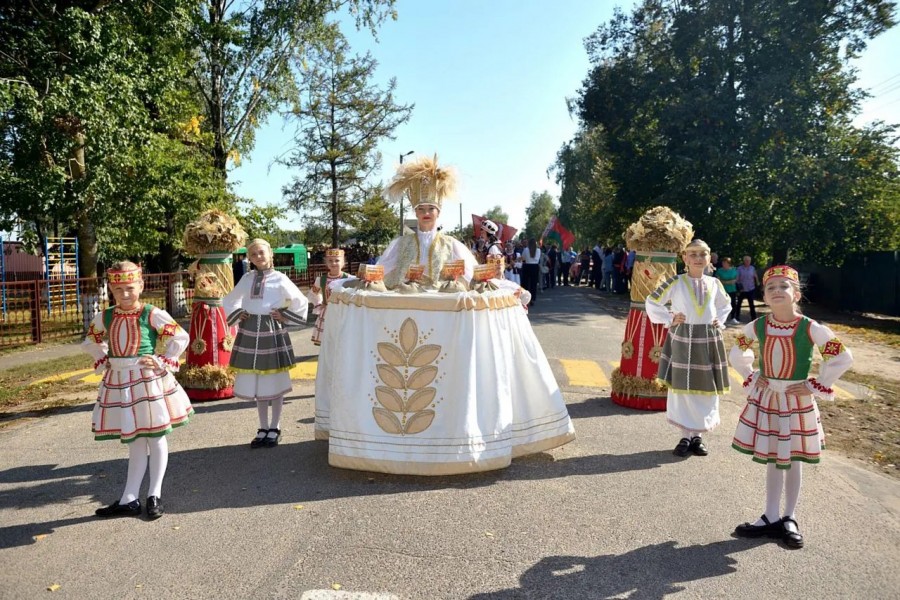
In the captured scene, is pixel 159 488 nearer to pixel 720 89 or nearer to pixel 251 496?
pixel 251 496

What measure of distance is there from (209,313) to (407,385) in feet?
13.7

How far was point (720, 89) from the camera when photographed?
2050 centimetres

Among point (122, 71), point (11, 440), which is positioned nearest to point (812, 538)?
point (11, 440)

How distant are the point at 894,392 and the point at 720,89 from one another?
14730 millimetres

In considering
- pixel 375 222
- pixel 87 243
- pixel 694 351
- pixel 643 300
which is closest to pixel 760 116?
pixel 643 300

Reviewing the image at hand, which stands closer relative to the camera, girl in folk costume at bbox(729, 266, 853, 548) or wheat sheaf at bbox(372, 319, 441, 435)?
girl in folk costume at bbox(729, 266, 853, 548)

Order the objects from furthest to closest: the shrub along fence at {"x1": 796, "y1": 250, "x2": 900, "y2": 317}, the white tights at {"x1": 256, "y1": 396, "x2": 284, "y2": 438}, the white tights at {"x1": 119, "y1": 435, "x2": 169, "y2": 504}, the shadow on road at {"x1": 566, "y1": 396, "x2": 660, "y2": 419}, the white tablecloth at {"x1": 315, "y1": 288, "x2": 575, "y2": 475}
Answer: the shrub along fence at {"x1": 796, "y1": 250, "x2": 900, "y2": 317}
the shadow on road at {"x1": 566, "y1": 396, "x2": 660, "y2": 419}
the white tights at {"x1": 256, "y1": 396, "x2": 284, "y2": 438}
the white tablecloth at {"x1": 315, "y1": 288, "x2": 575, "y2": 475}
the white tights at {"x1": 119, "y1": 435, "x2": 169, "y2": 504}

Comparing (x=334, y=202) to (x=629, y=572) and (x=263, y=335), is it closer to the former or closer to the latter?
(x=263, y=335)

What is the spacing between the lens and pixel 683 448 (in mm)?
5801

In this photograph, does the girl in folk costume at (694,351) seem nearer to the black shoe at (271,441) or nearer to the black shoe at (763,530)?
the black shoe at (763,530)

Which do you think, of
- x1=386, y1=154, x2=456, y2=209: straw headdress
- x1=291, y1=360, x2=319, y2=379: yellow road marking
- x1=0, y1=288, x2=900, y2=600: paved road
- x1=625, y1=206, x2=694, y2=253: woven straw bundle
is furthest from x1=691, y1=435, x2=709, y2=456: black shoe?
x1=291, y1=360, x2=319, y2=379: yellow road marking

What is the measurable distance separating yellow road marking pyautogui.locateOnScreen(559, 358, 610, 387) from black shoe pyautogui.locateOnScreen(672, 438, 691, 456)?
314 centimetres

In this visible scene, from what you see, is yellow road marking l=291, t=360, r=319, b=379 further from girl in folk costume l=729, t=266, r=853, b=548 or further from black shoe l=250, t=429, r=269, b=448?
girl in folk costume l=729, t=266, r=853, b=548

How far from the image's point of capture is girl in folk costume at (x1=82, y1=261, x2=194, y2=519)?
434cm
